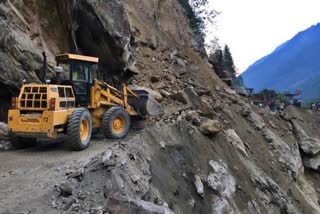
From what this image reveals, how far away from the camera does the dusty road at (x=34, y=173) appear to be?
6297 millimetres

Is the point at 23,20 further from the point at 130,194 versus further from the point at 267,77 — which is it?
the point at 267,77

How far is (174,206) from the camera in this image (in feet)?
29.0

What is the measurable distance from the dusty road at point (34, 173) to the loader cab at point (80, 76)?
1282 millimetres

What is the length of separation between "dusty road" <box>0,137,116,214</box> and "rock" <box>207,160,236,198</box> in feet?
9.67

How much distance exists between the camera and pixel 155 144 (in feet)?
35.8

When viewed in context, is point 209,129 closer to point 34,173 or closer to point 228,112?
point 228,112

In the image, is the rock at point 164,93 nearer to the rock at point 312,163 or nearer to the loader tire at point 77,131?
the loader tire at point 77,131

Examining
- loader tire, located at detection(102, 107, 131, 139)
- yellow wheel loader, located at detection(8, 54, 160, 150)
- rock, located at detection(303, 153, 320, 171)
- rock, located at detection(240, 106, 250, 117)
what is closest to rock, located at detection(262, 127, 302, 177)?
rock, located at detection(240, 106, 250, 117)

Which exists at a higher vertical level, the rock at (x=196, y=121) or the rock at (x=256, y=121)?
the rock at (x=256, y=121)

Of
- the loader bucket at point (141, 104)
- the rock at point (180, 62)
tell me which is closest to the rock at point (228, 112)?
the rock at point (180, 62)

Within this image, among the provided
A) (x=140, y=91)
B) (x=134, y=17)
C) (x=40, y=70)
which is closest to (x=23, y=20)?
(x=40, y=70)

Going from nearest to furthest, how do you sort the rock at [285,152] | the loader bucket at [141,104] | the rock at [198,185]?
the rock at [198,185] < the loader bucket at [141,104] < the rock at [285,152]

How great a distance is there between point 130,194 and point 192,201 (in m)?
3.18

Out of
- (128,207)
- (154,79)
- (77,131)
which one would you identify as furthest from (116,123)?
(128,207)
